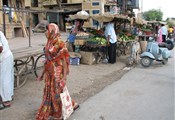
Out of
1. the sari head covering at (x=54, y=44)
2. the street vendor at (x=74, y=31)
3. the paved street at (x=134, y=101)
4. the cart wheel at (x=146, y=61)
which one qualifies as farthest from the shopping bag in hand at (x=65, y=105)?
the street vendor at (x=74, y=31)

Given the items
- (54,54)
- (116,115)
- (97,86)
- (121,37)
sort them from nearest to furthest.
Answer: (54,54), (116,115), (97,86), (121,37)

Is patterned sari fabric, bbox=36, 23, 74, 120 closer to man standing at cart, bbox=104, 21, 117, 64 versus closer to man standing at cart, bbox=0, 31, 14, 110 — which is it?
man standing at cart, bbox=0, 31, 14, 110

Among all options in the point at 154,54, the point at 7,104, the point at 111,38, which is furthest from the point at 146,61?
the point at 7,104

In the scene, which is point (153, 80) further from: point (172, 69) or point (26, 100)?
point (26, 100)

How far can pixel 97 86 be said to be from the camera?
23.6 ft

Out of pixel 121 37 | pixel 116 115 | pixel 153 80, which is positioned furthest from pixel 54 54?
pixel 121 37

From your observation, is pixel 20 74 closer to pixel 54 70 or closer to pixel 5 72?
pixel 5 72

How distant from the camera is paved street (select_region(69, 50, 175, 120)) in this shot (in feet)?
16.5

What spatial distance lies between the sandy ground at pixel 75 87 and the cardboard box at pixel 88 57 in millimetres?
237

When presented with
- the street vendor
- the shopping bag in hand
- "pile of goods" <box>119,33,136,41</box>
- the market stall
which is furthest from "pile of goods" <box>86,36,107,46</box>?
the shopping bag in hand

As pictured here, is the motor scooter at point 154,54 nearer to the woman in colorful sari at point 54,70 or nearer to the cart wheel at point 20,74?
the cart wheel at point 20,74

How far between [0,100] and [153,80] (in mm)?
4491

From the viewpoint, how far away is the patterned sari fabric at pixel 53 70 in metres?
4.43

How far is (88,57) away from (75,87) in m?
3.32
